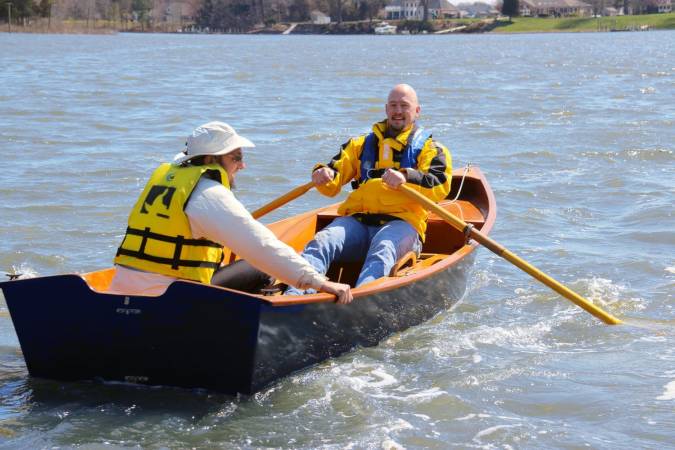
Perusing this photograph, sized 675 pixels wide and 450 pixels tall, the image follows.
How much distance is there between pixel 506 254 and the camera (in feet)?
21.2

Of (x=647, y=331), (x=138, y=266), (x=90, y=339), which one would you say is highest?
(x=138, y=266)

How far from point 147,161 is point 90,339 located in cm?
833

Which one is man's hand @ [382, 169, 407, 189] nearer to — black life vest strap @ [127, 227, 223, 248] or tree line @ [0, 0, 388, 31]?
black life vest strap @ [127, 227, 223, 248]

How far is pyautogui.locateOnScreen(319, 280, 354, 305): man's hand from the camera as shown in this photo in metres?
5.11

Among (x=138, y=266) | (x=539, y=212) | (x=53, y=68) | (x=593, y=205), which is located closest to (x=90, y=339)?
(x=138, y=266)

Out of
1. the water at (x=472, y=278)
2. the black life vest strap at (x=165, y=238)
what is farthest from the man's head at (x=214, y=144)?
the water at (x=472, y=278)

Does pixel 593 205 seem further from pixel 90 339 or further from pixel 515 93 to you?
pixel 515 93

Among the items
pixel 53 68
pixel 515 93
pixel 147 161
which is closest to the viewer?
pixel 147 161

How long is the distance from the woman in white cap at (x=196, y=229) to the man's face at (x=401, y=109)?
6.15ft

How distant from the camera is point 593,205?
34.9 feet

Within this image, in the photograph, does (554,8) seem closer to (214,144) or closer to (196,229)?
(214,144)

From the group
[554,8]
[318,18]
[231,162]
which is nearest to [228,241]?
[231,162]

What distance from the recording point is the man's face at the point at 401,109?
21.9 feet

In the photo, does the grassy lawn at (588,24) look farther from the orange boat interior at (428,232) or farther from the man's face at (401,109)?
the man's face at (401,109)
